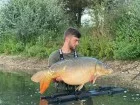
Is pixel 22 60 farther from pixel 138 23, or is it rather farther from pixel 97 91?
pixel 97 91

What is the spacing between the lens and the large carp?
22.1ft

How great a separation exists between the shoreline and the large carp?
19.9 ft

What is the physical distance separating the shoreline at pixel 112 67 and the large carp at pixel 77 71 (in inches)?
239

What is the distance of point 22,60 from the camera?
29.1m

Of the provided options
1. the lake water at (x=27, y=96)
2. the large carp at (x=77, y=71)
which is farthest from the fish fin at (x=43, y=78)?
the lake water at (x=27, y=96)

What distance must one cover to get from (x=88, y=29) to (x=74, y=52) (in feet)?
68.5

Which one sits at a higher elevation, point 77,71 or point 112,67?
point 77,71

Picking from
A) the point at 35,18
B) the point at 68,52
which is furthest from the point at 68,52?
the point at 35,18

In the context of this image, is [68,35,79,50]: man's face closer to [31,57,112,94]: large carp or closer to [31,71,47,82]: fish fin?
[31,57,112,94]: large carp

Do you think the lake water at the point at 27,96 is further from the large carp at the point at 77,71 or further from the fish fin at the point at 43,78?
the fish fin at the point at 43,78

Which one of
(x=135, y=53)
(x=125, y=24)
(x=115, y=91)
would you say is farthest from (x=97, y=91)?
(x=125, y=24)

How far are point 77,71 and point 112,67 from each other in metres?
15.8

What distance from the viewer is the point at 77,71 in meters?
6.78

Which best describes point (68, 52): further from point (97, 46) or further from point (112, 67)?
point (97, 46)
